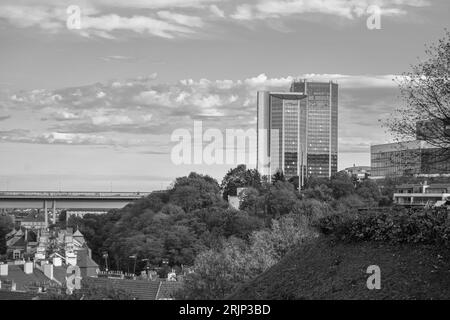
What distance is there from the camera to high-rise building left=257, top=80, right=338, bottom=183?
139125 mm

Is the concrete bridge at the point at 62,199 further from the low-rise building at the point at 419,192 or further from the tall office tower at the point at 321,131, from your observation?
the low-rise building at the point at 419,192

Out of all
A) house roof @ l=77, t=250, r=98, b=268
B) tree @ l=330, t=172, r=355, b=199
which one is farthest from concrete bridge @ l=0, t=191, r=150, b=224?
house roof @ l=77, t=250, r=98, b=268

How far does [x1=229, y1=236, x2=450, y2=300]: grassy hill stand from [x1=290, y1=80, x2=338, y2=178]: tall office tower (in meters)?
117

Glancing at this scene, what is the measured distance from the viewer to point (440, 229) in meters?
16.8

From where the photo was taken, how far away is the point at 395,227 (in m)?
17.7

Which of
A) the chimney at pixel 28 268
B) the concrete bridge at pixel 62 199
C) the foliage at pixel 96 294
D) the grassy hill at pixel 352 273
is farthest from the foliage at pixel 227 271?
the concrete bridge at pixel 62 199

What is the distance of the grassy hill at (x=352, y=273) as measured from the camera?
52.1 feet

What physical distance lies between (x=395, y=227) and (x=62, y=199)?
10680 centimetres

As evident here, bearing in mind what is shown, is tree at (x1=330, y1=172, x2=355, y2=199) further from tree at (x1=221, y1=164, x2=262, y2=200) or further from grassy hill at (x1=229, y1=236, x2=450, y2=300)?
grassy hill at (x1=229, y1=236, x2=450, y2=300)

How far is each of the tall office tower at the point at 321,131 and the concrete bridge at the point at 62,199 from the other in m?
33.1

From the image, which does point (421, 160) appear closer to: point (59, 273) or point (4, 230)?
point (59, 273)

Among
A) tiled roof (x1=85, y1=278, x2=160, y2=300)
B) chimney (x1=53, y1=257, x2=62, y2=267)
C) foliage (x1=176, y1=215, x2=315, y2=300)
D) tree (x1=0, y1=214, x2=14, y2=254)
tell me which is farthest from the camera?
tree (x1=0, y1=214, x2=14, y2=254)
